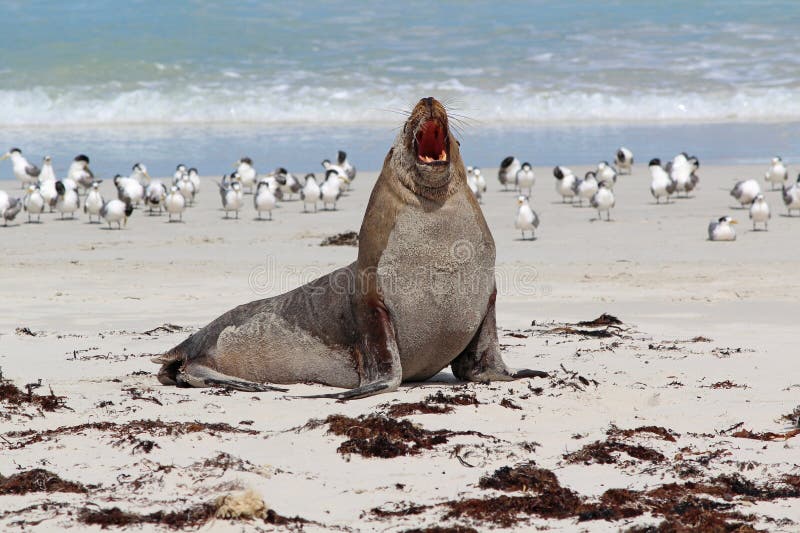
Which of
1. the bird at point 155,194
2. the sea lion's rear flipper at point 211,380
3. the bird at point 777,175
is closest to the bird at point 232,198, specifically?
the bird at point 155,194

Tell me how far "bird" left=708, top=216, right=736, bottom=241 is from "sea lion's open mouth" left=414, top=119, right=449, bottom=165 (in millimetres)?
8852

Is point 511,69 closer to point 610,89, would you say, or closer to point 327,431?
point 610,89

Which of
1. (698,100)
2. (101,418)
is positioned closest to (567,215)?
(101,418)

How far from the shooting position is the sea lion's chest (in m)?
6.54

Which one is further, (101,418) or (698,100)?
(698,100)

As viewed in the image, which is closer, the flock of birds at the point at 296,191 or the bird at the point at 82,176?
the flock of birds at the point at 296,191

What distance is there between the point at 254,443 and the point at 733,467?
2118 millimetres

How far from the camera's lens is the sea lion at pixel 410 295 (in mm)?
6535

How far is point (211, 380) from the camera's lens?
22.8ft

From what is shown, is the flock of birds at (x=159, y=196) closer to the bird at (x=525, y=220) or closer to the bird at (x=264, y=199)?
the bird at (x=264, y=199)

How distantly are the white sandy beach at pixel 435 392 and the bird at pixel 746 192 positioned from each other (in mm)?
2548

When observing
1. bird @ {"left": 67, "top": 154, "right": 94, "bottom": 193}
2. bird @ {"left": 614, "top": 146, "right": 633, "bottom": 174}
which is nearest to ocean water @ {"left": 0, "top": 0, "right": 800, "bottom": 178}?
bird @ {"left": 614, "top": 146, "right": 633, "bottom": 174}

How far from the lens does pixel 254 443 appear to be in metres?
5.31

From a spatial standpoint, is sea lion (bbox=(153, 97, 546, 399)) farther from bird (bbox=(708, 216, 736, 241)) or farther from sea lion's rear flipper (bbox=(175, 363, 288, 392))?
bird (bbox=(708, 216, 736, 241))
